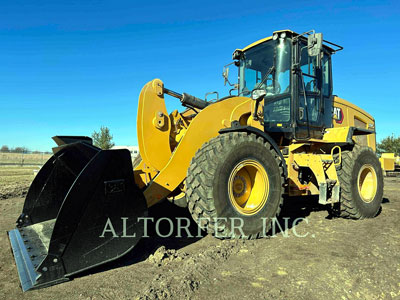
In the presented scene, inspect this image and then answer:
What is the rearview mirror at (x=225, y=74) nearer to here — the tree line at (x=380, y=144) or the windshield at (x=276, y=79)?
the windshield at (x=276, y=79)

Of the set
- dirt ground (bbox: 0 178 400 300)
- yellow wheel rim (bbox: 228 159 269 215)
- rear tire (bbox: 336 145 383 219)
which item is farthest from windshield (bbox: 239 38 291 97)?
dirt ground (bbox: 0 178 400 300)

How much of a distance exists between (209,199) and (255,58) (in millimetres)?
3603

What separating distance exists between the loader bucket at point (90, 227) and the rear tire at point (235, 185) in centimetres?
73

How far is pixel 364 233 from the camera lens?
4461 mm

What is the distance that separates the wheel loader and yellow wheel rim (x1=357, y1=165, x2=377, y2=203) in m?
0.02

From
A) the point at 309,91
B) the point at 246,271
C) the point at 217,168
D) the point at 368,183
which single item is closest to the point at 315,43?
the point at 309,91

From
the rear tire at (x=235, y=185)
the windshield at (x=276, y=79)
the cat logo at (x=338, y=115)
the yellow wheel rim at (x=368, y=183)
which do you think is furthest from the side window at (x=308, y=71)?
the rear tire at (x=235, y=185)

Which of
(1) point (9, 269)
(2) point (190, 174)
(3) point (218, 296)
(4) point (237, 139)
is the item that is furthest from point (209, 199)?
(1) point (9, 269)

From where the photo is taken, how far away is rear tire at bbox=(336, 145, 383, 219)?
17.3ft

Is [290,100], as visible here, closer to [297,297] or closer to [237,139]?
[237,139]

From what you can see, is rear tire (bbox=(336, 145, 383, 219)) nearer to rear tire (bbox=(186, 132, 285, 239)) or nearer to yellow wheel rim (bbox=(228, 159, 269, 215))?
rear tire (bbox=(186, 132, 285, 239))

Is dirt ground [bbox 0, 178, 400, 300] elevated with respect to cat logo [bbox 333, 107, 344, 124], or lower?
lower

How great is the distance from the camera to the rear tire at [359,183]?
17.3ft

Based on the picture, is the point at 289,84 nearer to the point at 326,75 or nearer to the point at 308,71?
the point at 308,71
